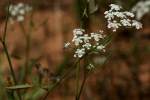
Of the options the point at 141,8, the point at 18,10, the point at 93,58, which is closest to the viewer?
the point at 18,10

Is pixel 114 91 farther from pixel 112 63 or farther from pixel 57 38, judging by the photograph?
pixel 57 38

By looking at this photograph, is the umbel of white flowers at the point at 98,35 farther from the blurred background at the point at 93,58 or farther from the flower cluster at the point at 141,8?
the flower cluster at the point at 141,8

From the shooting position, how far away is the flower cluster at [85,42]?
7.36 feet

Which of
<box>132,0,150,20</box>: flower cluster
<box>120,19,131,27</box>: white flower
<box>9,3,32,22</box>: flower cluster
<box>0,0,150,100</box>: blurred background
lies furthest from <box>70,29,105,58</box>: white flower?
<box>132,0,150,20</box>: flower cluster

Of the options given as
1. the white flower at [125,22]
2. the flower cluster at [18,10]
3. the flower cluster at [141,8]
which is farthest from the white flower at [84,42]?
the flower cluster at [141,8]

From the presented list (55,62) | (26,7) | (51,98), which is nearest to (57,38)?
(55,62)

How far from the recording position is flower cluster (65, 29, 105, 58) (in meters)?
2.24

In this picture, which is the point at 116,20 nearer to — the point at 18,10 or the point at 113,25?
the point at 113,25

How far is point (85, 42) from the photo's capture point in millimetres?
2266

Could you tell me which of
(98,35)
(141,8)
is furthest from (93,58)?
(98,35)

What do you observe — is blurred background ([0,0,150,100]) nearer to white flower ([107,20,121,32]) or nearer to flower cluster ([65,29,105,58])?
flower cluster ([65,29,105,58])

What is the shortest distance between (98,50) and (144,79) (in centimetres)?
322

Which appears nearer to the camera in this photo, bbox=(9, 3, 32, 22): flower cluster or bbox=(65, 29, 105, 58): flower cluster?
bbox=(65, 29, 105, 58): flower cluster

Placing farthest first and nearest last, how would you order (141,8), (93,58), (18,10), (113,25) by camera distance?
(93,58)
(141,8)
(18,10)
(113,25)
